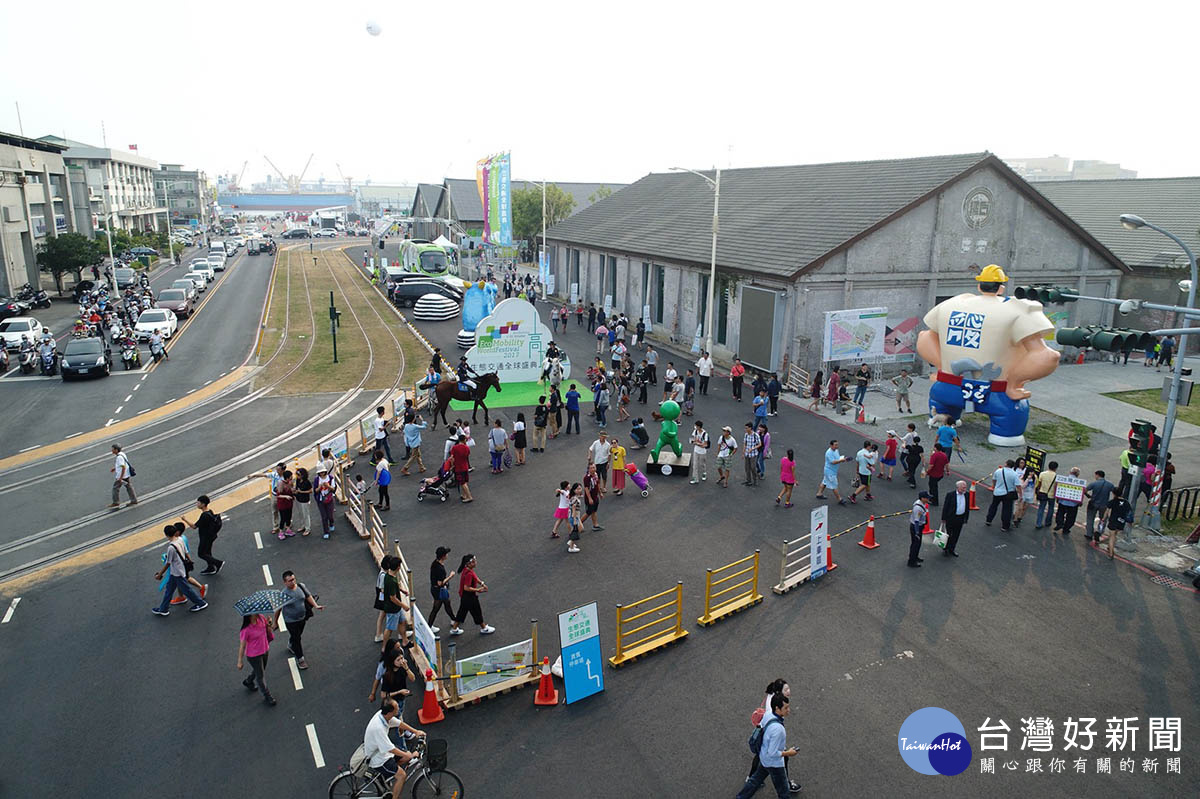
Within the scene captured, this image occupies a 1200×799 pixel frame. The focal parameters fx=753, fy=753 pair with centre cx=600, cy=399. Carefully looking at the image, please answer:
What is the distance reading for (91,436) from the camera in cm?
2456

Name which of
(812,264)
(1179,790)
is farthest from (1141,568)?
(812,264)

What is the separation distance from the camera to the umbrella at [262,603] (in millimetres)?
10966

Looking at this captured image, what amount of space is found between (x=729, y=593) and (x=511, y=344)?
16.8 meters

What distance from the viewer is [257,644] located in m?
11.2

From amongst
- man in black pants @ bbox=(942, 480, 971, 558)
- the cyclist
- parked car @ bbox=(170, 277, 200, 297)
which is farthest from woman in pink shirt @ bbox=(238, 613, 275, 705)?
parked car @ bbox=(170, 277, 200, 297)

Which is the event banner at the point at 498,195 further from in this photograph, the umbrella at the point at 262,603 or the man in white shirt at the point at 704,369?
the umbrella at the point at 262,603

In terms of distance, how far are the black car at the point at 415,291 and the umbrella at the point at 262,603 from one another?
138ft

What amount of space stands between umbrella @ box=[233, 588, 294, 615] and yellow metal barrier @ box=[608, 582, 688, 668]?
512 centimetres

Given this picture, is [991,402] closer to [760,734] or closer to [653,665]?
[653,665]

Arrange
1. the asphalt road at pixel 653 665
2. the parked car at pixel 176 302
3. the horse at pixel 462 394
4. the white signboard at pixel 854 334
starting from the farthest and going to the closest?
the parked car at pixel 176 302 < the white signboard at pixel 854 334 < the horse at pixel 462 394 < the asphalt road at pixel 653 665

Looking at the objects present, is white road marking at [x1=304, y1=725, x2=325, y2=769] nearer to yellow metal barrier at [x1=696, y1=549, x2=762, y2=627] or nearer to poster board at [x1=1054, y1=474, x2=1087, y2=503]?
yellow metal barrier at [x1=696, y1=549, x2=762, y2=627]

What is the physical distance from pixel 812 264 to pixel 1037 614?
1807cm

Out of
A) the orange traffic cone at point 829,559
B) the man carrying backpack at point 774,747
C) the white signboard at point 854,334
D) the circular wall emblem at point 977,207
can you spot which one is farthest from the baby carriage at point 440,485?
the circular wall emblem at point 977,207

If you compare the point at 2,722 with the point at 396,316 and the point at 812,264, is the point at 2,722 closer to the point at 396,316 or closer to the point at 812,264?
the point at 812,264
